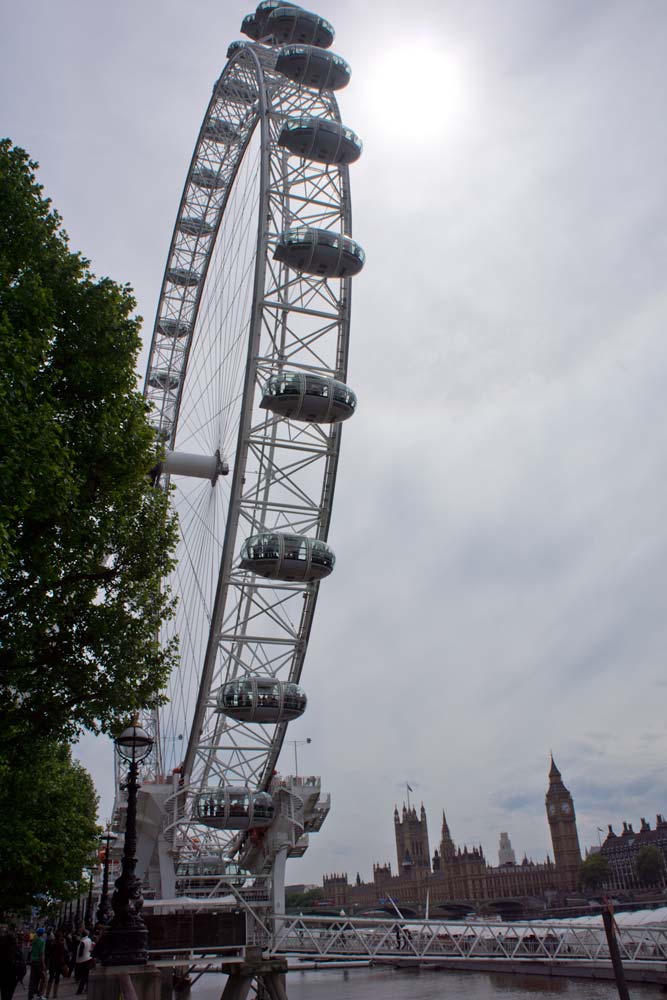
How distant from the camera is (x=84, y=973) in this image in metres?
23.7

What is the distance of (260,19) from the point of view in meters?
42.2

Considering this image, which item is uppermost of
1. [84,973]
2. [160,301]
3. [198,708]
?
[160,301]

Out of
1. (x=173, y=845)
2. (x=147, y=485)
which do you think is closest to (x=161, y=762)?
(x=173, y=845)

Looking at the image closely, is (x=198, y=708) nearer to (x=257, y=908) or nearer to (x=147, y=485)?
(x=257, y=908)

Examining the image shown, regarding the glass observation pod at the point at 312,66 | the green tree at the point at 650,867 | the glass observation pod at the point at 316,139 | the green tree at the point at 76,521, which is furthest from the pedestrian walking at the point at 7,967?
the green tree at the point at 650,867

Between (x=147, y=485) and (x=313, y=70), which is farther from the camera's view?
(x=313, y=70)

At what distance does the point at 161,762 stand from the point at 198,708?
761 inches

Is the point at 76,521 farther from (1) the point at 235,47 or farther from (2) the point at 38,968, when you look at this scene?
(1) the point at 235,47

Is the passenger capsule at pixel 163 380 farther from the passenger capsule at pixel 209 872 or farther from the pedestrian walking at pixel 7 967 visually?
the pedestrian walking at pixel 7 967

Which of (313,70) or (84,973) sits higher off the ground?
(313,70)

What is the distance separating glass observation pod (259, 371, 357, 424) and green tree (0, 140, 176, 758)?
1695cm

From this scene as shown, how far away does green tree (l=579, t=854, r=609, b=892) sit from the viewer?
6053 inches

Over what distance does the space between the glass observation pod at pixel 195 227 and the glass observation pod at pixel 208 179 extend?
180 centimetres

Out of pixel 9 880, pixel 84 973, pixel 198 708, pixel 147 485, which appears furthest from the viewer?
pixel 198 708
